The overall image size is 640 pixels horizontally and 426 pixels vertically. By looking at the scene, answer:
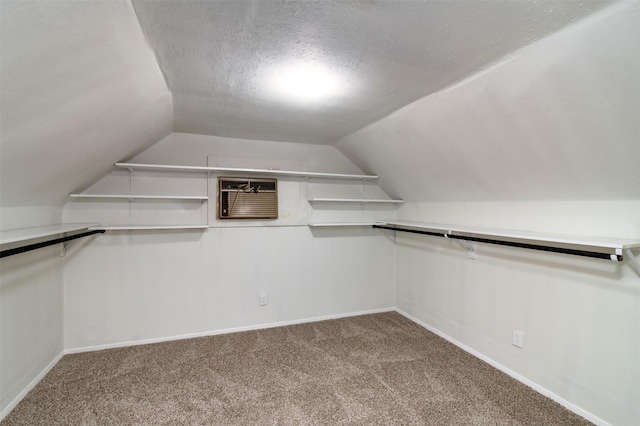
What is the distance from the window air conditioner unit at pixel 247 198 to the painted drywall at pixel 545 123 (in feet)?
4.25

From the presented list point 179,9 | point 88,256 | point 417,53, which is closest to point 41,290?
point 88,256

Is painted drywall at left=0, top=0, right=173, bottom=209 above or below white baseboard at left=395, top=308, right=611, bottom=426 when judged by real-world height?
above

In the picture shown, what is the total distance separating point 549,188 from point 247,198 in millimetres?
2509

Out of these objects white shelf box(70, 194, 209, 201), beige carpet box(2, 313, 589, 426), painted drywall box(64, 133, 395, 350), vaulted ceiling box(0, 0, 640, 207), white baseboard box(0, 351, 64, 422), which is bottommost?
beige carpet box(2, 313, 589, 426)

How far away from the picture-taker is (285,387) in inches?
82.6

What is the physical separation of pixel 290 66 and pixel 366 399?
2.16 m

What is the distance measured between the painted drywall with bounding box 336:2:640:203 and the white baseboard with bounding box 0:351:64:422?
3258mm

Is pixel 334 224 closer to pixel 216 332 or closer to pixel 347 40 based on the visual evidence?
pixel 216 332

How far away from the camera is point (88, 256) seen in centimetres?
259

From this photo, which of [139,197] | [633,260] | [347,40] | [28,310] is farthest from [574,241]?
[28,310]

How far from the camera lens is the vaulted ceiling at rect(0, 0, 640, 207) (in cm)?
106

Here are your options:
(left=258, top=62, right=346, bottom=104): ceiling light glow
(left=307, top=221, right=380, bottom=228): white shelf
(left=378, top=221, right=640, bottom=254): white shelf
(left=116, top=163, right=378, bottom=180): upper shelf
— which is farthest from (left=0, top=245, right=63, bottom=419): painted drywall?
(left=378, top=221, right=640, bottom=254): white shelf

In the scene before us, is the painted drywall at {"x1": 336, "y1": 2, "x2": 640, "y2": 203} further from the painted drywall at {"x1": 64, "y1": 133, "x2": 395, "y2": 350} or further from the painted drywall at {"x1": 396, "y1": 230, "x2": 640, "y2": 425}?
the painted drywall at {"x1": 64, "y1": 133, "x2": 395, "y2": 350}

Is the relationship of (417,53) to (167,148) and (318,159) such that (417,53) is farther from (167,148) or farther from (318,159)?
(167,148)
